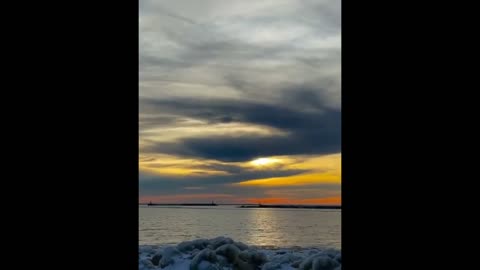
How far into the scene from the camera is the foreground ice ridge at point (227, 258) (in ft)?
19.1

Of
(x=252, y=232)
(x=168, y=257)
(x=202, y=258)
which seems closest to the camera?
(x=202, y=258)

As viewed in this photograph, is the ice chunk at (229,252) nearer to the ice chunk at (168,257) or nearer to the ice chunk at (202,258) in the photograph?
the ice chunk at (202,258)

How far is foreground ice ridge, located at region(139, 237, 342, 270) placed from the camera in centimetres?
584

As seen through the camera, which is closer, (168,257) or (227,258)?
(227,258)

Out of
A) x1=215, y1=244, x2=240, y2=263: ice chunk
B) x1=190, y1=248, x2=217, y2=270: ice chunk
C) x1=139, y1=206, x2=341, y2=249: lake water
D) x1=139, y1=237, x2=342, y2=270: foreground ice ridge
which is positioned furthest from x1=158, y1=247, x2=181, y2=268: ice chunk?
x1=139, y1=206, x2=341, y2=249: lake water

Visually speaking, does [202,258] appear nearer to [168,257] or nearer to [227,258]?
[227,258]

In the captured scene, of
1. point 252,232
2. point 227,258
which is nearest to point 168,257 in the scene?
point 227,258

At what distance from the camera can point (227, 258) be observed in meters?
5.99
